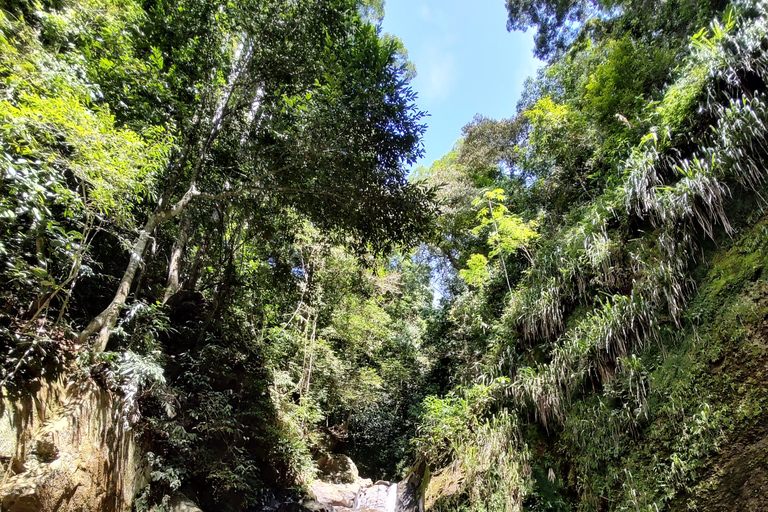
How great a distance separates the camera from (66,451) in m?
2.98

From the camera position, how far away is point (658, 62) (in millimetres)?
6902

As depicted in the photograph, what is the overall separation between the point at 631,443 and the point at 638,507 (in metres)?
0.61

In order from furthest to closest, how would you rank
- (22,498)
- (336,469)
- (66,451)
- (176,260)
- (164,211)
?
(336,469) < (176,260) < (164,211) < (66,451) < (22,498)

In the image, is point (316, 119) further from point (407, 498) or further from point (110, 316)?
point (407, 498)

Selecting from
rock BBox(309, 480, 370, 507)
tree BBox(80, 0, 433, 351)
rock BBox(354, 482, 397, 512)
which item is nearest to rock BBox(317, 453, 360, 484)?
rock BBox(309, 480, 370, 507)

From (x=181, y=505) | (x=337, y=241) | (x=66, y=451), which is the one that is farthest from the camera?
→ (x=337, y=241)

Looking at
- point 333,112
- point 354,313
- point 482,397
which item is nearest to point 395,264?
point 354,313

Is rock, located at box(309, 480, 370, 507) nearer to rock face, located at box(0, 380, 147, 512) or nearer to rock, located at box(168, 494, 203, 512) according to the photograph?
rock, located at box(168, 494, 203, 512)

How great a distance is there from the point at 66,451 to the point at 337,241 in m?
4.25

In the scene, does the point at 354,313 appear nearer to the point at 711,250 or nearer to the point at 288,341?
the point at 288,341

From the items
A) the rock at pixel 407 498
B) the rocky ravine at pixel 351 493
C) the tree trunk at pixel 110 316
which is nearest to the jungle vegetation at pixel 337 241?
the tree trunk at pixel 110 316

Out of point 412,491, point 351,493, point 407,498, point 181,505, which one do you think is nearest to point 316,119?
point 181,505

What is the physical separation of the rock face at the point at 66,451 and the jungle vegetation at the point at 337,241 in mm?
193

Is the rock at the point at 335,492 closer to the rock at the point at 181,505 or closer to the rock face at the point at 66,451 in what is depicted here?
the rock at the point at 181,505
